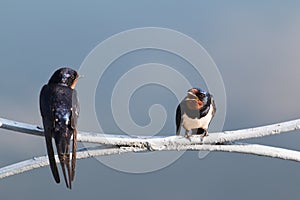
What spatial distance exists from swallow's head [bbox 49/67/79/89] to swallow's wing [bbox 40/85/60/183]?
42 mm

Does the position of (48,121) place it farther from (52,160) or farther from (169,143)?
(169,143)

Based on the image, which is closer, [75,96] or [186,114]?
[75,96]

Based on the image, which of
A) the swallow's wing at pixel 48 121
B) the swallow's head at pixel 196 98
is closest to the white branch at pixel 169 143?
the swallow's wing at pixel 48 121

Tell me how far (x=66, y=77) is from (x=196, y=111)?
688 mm

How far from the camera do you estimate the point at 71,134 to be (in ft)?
4.79

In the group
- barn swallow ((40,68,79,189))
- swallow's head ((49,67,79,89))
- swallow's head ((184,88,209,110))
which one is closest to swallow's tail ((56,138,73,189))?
barn swallow ((40,68,79,189))

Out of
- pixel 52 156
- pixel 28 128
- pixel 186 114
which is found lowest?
pixel 52 156

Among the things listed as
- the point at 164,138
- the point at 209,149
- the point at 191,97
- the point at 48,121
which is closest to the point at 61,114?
the point at 48,121

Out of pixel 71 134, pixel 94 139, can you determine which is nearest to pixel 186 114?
pixel 94 139

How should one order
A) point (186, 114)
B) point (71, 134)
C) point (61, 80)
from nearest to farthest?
point (71, 134) < point (61, 80) < point (186, 114)

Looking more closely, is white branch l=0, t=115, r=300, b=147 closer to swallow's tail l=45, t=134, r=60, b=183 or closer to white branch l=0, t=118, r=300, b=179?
white branch l=0, t=118, r=300, b=179

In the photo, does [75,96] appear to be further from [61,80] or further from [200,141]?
[200,141]

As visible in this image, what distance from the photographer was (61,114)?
1.48m

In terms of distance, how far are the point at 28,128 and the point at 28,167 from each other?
6.1 inches
